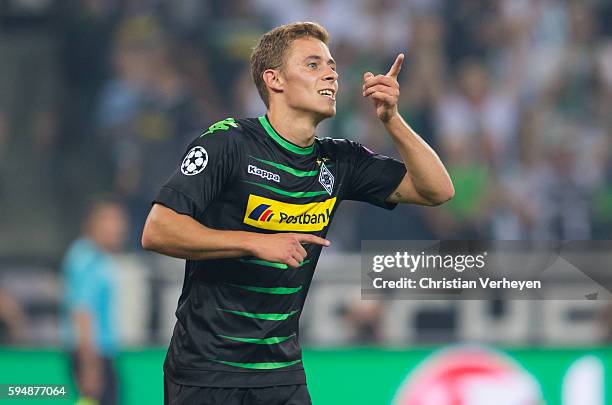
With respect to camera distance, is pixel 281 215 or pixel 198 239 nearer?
pixel 198 239

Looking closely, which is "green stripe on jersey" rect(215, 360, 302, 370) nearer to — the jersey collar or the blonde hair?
the jersey collar

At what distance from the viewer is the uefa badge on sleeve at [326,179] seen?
13.7ft

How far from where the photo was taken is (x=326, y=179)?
13.8 feet

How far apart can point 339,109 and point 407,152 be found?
19.5 feet

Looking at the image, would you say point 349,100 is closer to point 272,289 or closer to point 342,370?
point 342,370

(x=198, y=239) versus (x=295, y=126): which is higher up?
(x=295, y=126)

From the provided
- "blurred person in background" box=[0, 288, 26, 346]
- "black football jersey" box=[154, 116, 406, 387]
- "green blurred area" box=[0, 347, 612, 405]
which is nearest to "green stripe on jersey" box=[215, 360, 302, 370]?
"black football jersey" box=[154, 116, 406, 387]

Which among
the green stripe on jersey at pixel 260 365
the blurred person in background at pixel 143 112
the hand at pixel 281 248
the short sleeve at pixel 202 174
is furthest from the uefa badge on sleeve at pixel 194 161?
the blurred person in background at pixel 143 112

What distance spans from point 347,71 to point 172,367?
6540 millimetres

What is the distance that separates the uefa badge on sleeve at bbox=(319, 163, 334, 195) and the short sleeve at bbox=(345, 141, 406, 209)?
0.15m

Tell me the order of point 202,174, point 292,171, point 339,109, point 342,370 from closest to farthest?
point 202,174, point 292,171, point 342,370, point 339,109

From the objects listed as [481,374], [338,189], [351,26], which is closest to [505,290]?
[481,374]

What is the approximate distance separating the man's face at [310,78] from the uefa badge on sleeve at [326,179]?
20cm

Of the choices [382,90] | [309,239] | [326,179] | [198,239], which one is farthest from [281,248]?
[382,90]
